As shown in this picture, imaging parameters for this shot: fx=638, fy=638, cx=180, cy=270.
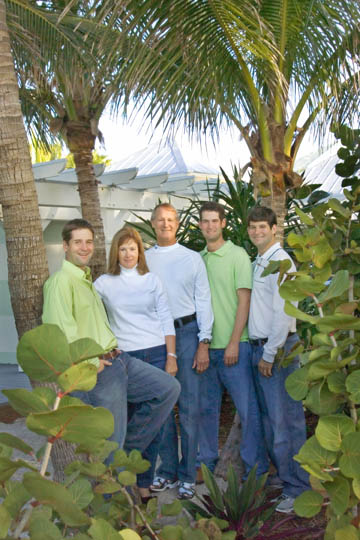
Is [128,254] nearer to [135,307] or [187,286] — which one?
[135,307]

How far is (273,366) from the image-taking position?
4.25 m

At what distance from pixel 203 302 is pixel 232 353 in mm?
412

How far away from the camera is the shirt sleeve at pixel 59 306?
3451 mm

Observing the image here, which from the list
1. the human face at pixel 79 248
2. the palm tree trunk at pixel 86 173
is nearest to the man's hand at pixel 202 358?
the human face at pixel 79 248

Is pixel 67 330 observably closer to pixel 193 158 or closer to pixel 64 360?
pixel 64 360

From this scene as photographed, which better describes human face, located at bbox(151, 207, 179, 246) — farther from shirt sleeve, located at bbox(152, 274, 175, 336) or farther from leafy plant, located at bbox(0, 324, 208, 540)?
leafy plant, located at bbox(0, 324, 208, 540)

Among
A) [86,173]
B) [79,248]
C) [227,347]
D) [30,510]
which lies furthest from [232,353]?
[86,173]

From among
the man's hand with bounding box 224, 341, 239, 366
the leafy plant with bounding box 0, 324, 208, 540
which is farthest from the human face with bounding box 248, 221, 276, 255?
the leafy plant with bounding box 0, 324, 208, 540

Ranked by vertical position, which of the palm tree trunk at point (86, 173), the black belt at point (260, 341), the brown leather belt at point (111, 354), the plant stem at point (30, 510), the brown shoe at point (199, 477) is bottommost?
the brown shoe at point (199, 477)

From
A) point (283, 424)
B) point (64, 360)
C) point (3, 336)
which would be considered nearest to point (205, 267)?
point (283, 424)

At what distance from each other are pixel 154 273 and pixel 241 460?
164cm

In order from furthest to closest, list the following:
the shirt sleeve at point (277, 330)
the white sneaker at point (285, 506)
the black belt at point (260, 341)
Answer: the black belt at point (260, 341) → the shirt sleeve at point (277, 330) → the white sneaker at point (285, 506)

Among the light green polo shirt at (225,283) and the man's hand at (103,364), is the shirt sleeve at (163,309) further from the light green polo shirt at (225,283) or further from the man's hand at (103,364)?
the man's hand at (103,364)

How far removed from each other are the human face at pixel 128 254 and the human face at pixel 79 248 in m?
0.39
